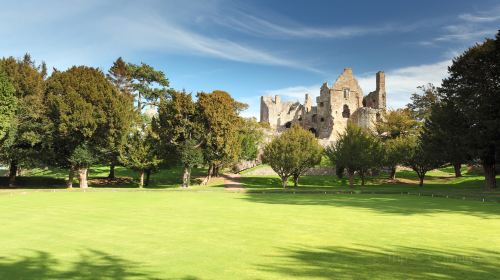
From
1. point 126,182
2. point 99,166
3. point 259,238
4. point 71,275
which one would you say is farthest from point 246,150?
point 71,275

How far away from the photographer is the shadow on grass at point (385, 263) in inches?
309

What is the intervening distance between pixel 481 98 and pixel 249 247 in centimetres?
3271

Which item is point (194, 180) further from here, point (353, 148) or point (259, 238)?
point (259, 238)

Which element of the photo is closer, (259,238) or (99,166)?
(259,238)

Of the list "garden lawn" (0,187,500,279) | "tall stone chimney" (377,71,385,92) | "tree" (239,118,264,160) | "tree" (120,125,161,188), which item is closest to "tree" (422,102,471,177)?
"garden lawn" (0,187,500,279)

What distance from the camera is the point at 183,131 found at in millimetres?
46781

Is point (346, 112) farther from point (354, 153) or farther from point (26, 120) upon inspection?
point (26, 120)

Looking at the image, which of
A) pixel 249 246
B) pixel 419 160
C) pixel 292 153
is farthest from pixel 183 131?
pixel 249 246

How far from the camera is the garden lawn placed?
8.11 metres

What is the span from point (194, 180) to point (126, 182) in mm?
9348

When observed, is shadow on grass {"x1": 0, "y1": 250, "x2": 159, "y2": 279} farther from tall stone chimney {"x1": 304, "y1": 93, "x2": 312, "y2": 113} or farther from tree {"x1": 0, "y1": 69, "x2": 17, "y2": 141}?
tall stone chimney {"x1": 304, "y1": 93, "x2": 312, "y2": 113}

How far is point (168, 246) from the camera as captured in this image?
422 inches

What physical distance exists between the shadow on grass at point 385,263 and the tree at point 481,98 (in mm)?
27759

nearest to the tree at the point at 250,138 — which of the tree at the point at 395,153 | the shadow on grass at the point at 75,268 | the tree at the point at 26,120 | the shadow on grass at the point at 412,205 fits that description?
the tree at the point at 395,153
